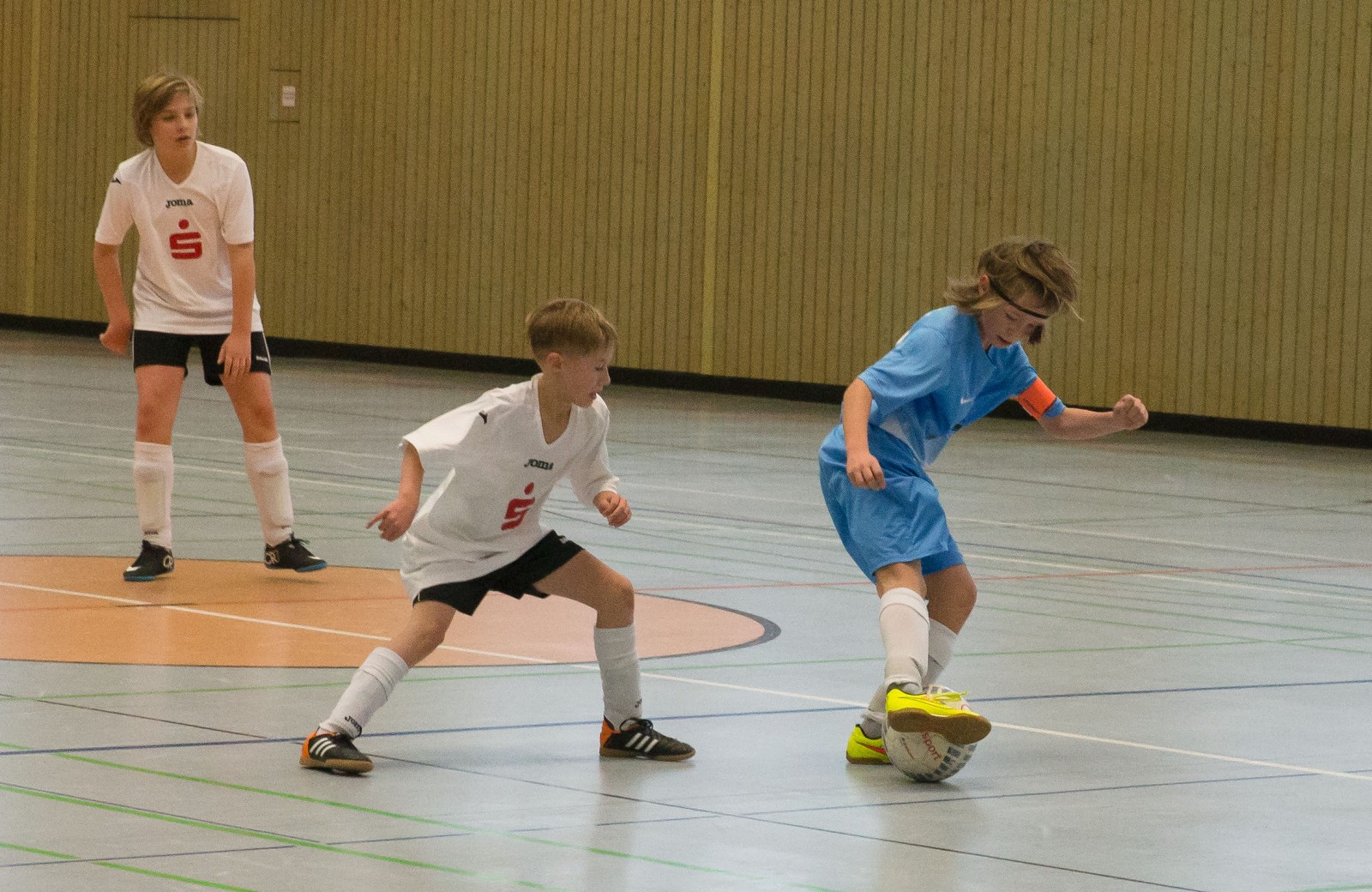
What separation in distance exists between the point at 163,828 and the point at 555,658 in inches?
93.3

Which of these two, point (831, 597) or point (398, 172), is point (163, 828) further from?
point (398, 172)

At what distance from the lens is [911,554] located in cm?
520

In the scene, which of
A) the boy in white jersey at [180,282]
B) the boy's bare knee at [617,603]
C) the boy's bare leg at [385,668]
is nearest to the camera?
the boy's bare leg at [385,668]

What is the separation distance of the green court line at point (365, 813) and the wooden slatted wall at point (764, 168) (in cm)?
1285

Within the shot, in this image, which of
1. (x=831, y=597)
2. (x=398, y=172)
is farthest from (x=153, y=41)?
(x=831, y=597)

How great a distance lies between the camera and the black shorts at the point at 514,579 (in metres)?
5.15

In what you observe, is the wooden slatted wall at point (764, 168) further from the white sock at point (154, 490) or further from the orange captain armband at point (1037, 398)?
the orange captain armband at point (1037, 398)

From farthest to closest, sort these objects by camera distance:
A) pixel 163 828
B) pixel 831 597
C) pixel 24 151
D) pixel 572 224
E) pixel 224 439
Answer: pixel 24 151, pixel 572 224, pixel 224 439, pixel 831 597, pixel 163 828

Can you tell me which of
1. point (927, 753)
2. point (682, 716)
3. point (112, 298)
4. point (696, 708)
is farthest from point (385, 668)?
point (112, 298)

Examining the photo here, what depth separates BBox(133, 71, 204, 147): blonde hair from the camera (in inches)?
305

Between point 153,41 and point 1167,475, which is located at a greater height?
point 153,41

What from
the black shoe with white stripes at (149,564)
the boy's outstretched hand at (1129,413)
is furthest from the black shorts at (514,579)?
the black shoe with white stripes at (149,564)

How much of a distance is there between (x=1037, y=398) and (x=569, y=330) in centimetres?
130

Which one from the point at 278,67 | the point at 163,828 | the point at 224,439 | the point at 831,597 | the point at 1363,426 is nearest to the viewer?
the point at 163,828
